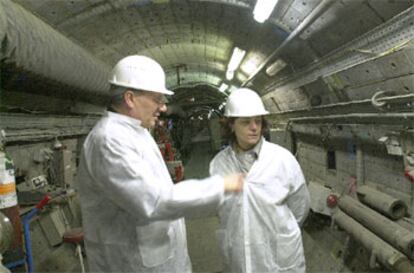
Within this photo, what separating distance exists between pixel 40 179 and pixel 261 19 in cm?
322

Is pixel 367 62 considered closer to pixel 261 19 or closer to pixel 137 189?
pixel 261 19

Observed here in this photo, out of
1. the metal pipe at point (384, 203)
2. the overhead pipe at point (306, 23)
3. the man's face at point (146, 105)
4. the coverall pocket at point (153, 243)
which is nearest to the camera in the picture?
the coverall pocket at point (153, 243)

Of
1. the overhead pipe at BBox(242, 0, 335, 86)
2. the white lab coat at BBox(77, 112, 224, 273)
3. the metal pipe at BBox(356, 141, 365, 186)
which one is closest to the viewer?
the white lab coat at BBox(77, 112, 224, 273)

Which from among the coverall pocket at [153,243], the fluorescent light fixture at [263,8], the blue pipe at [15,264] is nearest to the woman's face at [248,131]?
the coverall pocket at [153,243]

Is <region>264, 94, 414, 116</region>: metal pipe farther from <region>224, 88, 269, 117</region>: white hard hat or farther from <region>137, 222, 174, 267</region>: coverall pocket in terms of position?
<region>137, 222, 174, 267</region>: coverall pocket

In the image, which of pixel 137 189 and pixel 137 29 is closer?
pixel 137 189

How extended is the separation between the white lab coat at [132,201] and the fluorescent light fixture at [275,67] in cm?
404

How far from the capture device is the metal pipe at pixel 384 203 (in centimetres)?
347

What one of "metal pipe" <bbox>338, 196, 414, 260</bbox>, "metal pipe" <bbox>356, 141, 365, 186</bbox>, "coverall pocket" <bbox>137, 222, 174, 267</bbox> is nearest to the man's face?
"coverall pocket" <bbox>137, 222, 174, 267</bbox>

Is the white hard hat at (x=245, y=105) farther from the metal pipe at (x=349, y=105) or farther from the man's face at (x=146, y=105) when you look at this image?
the metal pipe at (x=349, y=105)

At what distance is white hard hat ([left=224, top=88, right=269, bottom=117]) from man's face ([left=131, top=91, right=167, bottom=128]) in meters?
0.68

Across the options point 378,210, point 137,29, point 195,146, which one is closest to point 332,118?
point 378,210

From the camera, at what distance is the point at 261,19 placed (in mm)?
3848

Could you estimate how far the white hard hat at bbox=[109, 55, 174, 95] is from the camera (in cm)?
177
